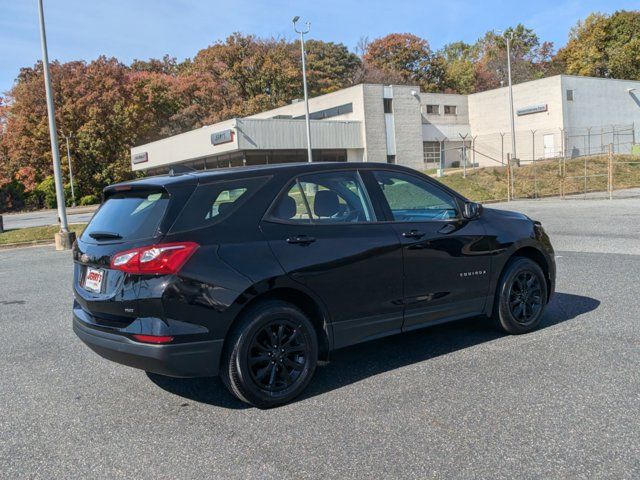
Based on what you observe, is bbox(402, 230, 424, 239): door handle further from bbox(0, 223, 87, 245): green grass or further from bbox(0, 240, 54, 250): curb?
bbox(0, 223, 87, 245): green grass

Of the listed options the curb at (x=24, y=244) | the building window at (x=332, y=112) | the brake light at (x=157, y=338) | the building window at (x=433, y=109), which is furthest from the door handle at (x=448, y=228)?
the building window at (x=433, y=109)

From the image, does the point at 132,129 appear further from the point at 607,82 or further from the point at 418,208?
the point at 418,208

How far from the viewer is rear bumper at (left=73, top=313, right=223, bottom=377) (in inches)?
152

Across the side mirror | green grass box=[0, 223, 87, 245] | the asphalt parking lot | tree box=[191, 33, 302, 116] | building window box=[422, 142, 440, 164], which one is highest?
tree box=[191, 33, 302, 116]

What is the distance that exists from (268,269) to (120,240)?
107 cm

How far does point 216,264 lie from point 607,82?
54.3 metres

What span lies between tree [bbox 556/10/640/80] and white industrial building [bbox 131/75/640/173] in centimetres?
1454

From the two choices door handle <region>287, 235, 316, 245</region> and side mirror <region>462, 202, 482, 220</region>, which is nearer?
door handle <region>287, 235, 316, 245</region>

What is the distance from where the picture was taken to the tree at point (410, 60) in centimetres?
7656

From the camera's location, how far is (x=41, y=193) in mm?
59344

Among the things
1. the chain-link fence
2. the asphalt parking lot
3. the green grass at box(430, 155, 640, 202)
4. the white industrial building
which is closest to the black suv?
the asphalt parking lot

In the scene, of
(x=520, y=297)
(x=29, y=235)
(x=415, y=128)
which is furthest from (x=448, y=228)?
(x=415, y=128)

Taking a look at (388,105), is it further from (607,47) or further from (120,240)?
(120,240)

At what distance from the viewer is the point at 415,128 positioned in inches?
1986
